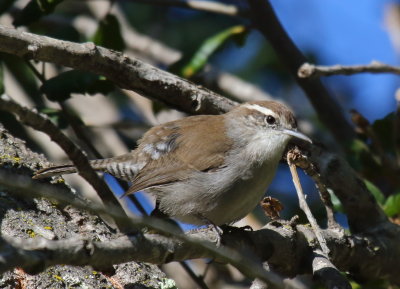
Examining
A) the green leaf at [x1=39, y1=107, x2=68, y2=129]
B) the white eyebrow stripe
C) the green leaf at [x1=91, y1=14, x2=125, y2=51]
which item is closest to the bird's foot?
the white eyebrow stripe

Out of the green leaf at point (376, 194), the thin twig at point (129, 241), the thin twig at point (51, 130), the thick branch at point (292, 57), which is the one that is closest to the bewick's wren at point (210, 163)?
the thick branch at point (292, 57)

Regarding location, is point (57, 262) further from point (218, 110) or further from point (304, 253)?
point (218, 110)

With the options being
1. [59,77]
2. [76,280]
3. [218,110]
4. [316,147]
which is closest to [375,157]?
[316,147]

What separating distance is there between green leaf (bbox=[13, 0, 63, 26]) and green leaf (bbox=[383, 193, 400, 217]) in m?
2.54

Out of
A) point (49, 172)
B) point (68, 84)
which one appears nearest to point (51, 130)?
point (49, 172)

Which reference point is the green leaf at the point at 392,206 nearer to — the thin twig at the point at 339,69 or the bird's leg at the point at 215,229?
the thin twig at the point at 339,69

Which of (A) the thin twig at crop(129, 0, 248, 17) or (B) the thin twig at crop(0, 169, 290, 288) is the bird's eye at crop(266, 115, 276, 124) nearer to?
(A) the thin twig at crop(129, 0, 248, 17)

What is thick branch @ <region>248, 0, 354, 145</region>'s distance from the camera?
4.84 metres

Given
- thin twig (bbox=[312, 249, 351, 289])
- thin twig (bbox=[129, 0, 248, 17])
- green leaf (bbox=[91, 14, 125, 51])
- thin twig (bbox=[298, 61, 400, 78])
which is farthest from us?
thin twig (bbox=[129, 0, 248, 17])

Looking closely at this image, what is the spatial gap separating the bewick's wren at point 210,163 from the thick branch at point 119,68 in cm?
14

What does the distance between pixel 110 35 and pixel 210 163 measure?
4.50 ft

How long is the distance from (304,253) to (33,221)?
1.43 meters

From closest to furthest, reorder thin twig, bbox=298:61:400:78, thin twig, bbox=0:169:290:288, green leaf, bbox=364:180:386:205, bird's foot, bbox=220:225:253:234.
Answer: thin twig, bbox=0:169:290:288 → bird's foot, bbox=220:225:253:234 → thin twig, bbox=298:61:400:78 → green leaf, bbox=364:180:386:205

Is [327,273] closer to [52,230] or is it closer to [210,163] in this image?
[210,163]
